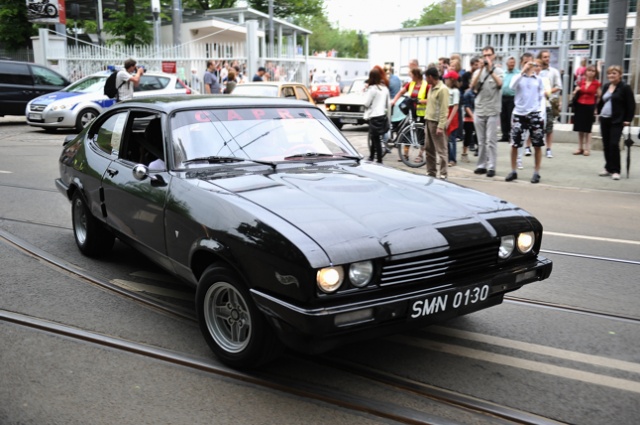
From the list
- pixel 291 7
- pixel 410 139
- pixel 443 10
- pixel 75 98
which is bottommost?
pixel 410 139

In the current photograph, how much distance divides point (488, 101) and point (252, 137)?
23.1 ft

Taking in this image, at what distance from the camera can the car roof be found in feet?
16.6

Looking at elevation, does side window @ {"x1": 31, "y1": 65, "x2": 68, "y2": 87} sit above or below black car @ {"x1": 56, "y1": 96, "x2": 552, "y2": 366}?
above

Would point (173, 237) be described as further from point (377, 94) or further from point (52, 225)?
point (377, 94)

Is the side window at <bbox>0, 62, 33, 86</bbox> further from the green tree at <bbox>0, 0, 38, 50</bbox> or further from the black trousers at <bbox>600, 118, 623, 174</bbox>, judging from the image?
the green tree at <bbox>0, 0, 38, 50</bbox>

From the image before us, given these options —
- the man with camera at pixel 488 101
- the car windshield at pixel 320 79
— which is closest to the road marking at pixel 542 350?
the man with camera at pixel 488 101

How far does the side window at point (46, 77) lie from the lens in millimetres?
20250

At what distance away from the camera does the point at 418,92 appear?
12711 mm

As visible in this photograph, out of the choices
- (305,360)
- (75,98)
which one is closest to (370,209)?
(305,360)

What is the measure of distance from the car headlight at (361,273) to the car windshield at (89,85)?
53.9 ft

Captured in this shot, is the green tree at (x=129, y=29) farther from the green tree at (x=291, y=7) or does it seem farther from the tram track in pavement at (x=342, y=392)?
the tram track in pavement at (x=342, y=392)

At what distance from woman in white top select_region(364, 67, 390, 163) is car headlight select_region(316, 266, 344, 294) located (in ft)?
28.8

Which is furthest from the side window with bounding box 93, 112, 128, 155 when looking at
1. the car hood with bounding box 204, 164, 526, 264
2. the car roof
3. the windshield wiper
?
the car hood with bounding box 204, 164, 526, 264

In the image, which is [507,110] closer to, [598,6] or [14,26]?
[598,6]
